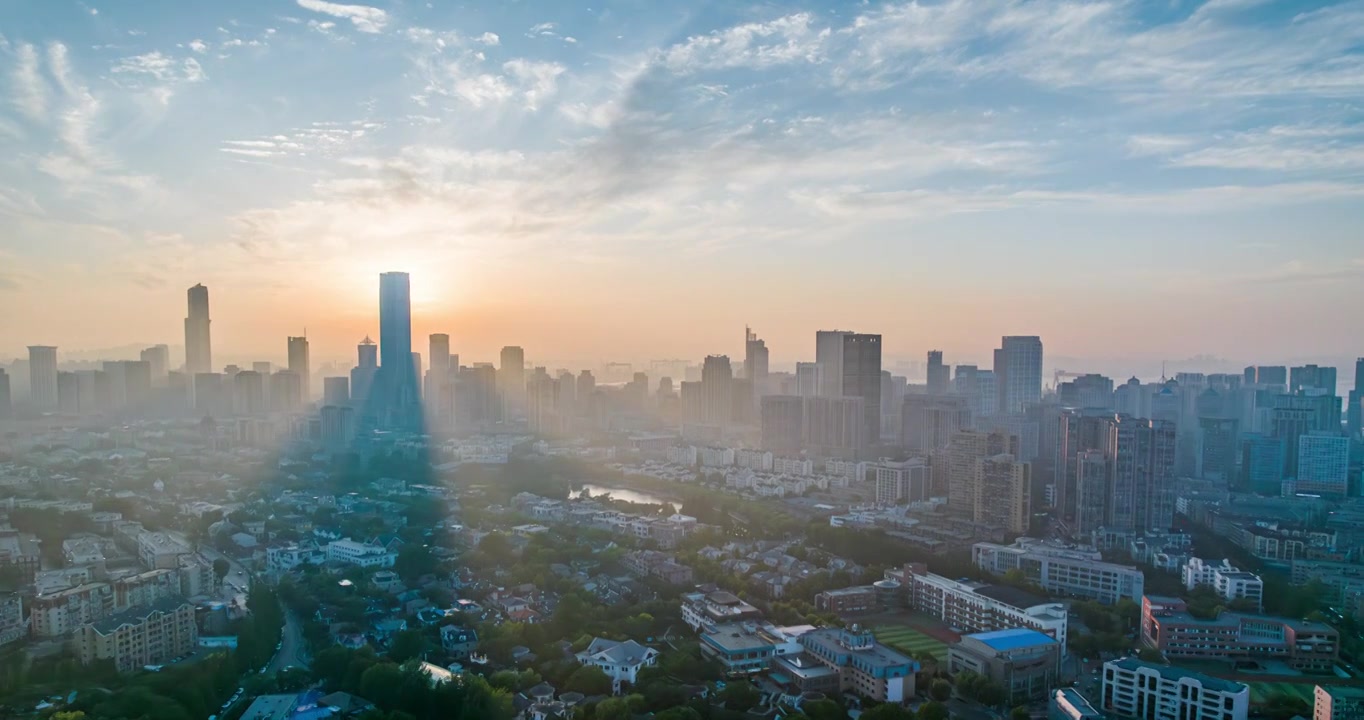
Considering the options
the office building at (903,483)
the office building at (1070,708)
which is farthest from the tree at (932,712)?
the office building at (903,483)

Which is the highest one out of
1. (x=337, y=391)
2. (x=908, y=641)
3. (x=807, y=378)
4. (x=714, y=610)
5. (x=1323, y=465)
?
(x=807, y=378)

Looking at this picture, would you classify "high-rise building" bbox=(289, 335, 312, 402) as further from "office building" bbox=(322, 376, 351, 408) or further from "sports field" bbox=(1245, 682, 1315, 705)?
"sports field" bbox=(1245, 682, 1315, 705)

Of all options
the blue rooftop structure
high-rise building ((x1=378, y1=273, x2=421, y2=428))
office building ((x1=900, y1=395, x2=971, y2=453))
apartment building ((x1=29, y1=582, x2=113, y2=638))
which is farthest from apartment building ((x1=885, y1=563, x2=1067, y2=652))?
high-rise building ((x1=378, y1=273, x2=421, y2=428))

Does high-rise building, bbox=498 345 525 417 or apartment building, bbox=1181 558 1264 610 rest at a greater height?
high-rise building, bbox=498 345 525 417

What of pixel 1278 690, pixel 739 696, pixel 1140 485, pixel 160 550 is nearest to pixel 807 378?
pixel 1140 485

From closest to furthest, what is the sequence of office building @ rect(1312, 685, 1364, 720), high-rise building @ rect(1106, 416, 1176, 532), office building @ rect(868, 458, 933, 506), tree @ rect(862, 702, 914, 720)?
tree @ rect(862, 702, 914, 720)
office building @ rect(1312, 685, 1364, 720)
high-rise building @ rect(1106, 416, 1176, 532)
office building @ rect(868, 458, 933, 506)

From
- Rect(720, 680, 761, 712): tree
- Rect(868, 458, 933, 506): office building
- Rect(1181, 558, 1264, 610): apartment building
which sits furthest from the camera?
Rect(868, 458, 933, 506): office building

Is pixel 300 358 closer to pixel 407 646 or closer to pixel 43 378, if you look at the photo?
pixel 43 378
